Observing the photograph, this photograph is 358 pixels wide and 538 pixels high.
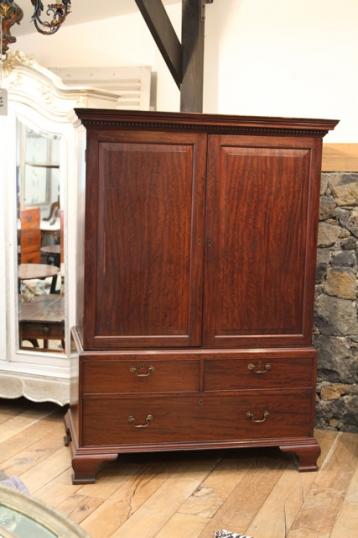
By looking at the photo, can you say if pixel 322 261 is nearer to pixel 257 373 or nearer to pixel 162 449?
pixel 257 373

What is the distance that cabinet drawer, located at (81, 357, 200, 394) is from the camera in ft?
10.2

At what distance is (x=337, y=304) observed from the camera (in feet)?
12.2

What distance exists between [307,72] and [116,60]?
3.69ft

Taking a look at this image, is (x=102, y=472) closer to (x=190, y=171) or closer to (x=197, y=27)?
(x=190, y=171)

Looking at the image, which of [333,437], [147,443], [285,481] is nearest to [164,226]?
[147,443]

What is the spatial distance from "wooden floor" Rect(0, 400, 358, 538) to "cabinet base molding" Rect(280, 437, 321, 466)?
0.05 metres

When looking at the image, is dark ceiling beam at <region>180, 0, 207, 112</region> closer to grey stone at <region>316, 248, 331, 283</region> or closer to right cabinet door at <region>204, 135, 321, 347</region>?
right cabinet door at <region>204, 135, 321, 347</region>

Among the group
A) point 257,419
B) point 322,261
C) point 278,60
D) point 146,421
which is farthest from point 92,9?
point 257,419

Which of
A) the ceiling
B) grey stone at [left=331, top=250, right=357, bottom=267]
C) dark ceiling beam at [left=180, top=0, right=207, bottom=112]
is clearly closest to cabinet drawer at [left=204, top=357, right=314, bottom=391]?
grey stone at [left=331, top=250, right=357, bottom=267]

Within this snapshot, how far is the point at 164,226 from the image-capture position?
3.12 meters

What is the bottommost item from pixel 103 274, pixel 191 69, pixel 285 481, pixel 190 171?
pixel 285 481

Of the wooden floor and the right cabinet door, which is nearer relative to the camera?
the wooden floor

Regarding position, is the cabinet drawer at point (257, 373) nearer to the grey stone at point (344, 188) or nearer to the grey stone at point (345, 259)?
the grey stone at point (345, 259)

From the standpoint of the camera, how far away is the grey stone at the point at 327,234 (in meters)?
3.69
